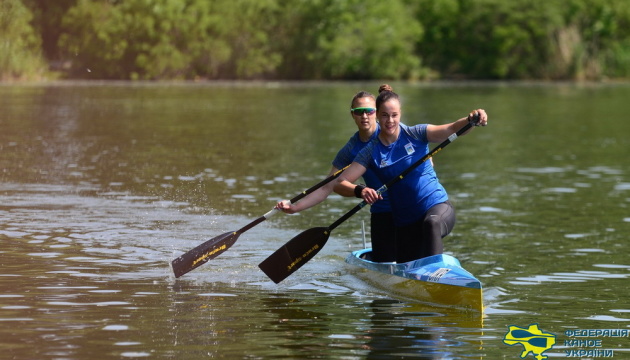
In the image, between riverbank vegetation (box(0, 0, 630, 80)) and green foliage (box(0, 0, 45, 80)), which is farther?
riverbank vegetation (box(0, 0, 630, 80))

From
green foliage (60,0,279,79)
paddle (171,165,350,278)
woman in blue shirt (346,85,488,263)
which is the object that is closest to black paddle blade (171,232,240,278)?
paddle (171,165,350,278)

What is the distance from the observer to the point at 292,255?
1280 cm

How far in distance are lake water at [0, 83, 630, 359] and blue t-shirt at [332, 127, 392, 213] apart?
36.7 inches

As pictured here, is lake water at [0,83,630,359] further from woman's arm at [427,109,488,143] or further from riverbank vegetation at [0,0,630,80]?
riverbank vegetation at [0,0,630,80]

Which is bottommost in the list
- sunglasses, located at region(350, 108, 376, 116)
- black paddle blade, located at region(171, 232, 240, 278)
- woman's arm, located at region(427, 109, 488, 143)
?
black paddle blade, located at region(171, 232, 240, 278)

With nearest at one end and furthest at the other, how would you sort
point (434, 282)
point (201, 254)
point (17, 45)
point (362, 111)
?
point (434, 282), point (362, 111), point (201, 254), point (17, 45)

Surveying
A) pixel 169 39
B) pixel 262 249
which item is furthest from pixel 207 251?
pixel 169 39

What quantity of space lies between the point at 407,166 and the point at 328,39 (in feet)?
264

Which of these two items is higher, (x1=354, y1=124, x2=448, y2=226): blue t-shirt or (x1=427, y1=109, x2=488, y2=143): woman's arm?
(x1=427, y1=109, x2=488, y2=143): woman's arm

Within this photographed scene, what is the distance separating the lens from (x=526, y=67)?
93750mm

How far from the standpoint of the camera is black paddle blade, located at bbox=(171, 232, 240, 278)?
1291cm

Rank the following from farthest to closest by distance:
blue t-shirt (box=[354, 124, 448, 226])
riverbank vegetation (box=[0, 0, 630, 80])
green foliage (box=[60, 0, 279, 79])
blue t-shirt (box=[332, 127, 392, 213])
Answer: riverbank vegetation (box=[0, 0, 630, 80])
green foliage (box=[60, 0, 279, 79])
blue t-shirt (box=[332, 127, 392, 213])
blue t-shirt (box=[354, 124, 448, 226])

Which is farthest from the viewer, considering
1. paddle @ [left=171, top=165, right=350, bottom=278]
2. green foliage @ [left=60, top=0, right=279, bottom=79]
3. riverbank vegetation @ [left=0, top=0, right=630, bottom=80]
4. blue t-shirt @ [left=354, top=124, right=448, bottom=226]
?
riverbank vegetation @ [left=0, top=0, right=630, bottom=80]

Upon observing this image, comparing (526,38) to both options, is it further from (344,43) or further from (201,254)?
(201,254)
